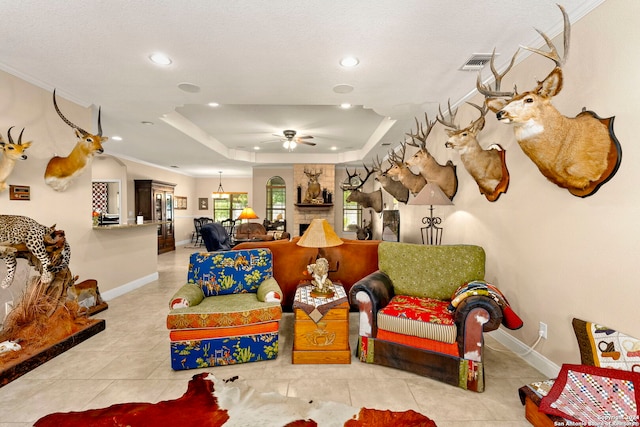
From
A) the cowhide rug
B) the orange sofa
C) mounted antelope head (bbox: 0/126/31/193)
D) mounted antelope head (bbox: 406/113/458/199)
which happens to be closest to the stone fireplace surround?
mounted antelope head (bbox: 406/113/458/199)

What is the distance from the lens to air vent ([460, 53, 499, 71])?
8.39 ft

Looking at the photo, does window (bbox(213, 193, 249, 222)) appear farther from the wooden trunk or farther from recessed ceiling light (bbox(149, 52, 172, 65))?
the wooden trunk

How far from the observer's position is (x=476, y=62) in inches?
106

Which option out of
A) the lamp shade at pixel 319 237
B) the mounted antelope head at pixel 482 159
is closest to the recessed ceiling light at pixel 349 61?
the mounted antelope head at pixel 482 159

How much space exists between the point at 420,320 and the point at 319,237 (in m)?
A: 1.06

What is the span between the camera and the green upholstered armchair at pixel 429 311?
2047mm

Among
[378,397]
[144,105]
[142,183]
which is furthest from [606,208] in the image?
[142,183]

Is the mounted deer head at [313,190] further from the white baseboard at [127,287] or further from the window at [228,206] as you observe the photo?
the window at [228,206]

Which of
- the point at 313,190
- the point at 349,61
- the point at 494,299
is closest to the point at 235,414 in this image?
the point at 494,299

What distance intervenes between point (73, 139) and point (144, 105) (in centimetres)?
89

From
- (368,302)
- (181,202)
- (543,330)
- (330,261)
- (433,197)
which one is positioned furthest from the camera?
(181,202)

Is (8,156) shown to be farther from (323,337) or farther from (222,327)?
(323,337)

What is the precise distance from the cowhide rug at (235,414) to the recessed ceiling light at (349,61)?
2.72 metres

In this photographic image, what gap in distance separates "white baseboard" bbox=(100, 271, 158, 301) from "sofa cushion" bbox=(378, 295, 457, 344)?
12.5ft
